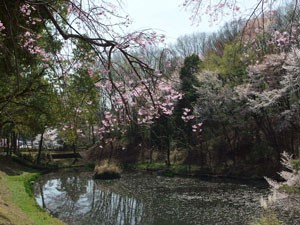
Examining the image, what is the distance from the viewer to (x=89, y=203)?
1655cm

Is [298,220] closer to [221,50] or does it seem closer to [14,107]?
[14,107]

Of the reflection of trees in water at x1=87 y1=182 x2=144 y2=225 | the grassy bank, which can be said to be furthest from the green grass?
the reflection of trees in water at x1=87 y1=182 x2=144 y2=225

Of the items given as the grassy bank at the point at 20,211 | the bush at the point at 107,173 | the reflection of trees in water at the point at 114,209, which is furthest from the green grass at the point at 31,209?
the bush at the point at 107,173

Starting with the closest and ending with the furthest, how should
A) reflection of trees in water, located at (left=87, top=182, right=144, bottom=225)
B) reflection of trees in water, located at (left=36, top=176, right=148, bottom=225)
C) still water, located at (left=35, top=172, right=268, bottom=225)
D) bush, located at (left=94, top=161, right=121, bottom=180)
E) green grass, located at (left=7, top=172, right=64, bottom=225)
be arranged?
1. green grass, located at (left=7, top=172, right=64, bottom=225)
2. still water, located at (left=35, top=172, right=268, bottom=225)
3. reflection of trees in water, located at (left=87, top=182, right=144, bottom=225)
4. reflection of trees in water, located at (left=36, top=176, right=148, bottom=225)
5. bush, located at (left=94, top=161, right=121, bottom=180)

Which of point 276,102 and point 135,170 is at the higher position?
point 276,102

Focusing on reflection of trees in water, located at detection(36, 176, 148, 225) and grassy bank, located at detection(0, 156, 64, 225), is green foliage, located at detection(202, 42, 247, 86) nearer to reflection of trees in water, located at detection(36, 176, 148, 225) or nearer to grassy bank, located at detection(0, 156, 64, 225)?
reflection of trees in water, located at detection(36, 176, 148, 225)

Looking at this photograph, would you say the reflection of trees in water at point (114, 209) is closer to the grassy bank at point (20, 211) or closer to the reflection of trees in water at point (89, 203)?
the reflection of trees in water at point (89, 203)

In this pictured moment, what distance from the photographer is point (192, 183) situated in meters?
21.7

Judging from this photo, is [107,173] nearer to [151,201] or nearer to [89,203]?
[89,203]

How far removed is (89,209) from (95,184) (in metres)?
7.63

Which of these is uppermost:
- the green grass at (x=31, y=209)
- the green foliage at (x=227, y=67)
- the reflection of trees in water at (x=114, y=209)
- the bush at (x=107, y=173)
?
the green foliage at (x=227, y=67)

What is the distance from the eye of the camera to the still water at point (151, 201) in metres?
12.8

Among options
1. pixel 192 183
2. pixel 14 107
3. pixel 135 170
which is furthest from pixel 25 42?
pixel 135 170

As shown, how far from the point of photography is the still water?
1280 cm
